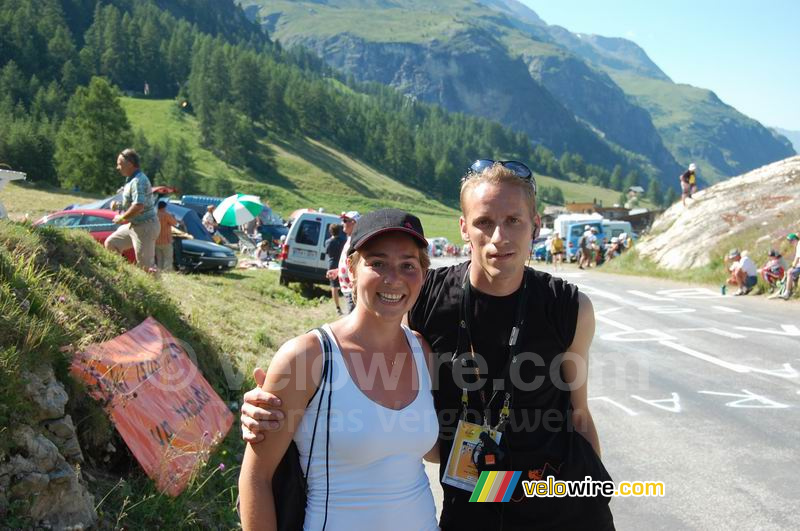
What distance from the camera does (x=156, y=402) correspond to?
4.65 m

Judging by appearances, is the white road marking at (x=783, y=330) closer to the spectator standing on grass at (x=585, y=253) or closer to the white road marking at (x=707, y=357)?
the white road marking at (x=707, y=357)

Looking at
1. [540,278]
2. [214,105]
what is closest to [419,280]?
[540,278]

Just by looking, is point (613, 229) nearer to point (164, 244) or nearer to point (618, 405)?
point (164, 244)

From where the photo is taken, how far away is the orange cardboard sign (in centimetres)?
421

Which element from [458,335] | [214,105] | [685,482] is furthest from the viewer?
[214,105]

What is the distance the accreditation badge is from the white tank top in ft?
0.93

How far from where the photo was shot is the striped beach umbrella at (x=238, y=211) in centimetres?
2805

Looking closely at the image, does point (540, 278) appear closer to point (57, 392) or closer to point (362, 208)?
point (57, 392)

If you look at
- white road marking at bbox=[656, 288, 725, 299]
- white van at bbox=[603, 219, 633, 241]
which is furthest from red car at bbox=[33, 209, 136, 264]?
white van at bbox=[603, 219, 633, 241]

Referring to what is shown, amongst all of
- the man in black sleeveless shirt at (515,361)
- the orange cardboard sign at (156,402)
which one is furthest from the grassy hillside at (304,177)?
the man in black sleeveless shirt at (515,361)

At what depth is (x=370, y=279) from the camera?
96.8 inches

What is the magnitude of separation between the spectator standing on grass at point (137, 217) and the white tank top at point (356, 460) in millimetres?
7653

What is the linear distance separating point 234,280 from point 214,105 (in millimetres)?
115608

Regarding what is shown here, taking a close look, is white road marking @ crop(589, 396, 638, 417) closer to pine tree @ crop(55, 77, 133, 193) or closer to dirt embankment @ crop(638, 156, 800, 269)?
dirt embankment @ crop(638, 156, 800, 269)
